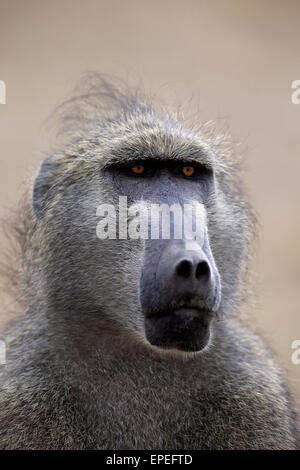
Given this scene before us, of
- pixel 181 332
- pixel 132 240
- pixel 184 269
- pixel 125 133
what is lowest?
pixel 181 332

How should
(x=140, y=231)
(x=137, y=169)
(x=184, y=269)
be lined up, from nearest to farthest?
(x=184, y=269) < (x=140, y=231) < (x=137, y=169)

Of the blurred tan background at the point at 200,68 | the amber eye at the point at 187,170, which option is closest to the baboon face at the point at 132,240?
the amber eye at the point at 187,170

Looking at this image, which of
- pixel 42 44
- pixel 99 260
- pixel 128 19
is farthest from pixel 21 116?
pixel 99 260

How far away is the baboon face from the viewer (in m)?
3.38

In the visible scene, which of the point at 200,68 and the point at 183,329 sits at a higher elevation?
the point at 200,68

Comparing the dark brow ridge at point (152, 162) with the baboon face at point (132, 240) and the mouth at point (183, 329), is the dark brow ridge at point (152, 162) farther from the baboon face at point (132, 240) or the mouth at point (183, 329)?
the mouth at point (183, 329)

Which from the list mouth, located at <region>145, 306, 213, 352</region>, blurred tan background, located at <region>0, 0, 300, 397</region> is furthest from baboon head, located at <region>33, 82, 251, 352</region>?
blurred tan background, located at <region>0, 0, 300, 397</region>

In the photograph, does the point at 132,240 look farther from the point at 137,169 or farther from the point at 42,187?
the point at 42,187

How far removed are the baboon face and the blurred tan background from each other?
21.5 ft

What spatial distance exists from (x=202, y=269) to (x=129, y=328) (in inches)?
21.4

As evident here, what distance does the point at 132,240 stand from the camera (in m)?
3.67

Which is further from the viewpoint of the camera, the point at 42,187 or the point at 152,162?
the point at 42,187

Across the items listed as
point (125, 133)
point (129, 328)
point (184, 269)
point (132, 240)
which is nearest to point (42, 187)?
point (125, 133)
